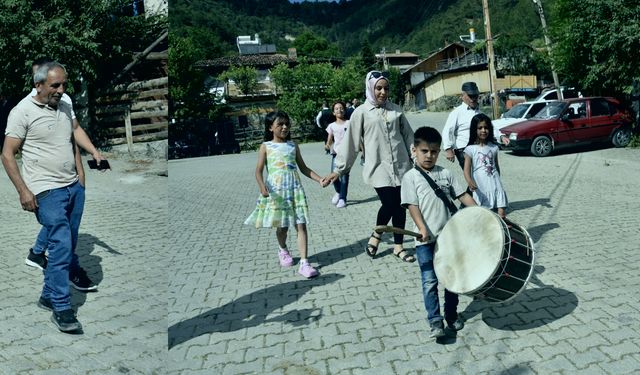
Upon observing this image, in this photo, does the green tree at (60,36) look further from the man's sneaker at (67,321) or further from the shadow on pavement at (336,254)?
the man's sneaker at (67,321)

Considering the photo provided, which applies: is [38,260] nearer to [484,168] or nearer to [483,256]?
[483,256]

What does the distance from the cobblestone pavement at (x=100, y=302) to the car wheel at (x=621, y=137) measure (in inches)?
521

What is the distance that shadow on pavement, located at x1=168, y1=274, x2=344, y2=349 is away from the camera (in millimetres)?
4504

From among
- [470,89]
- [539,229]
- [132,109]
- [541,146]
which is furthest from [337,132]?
[132,109]

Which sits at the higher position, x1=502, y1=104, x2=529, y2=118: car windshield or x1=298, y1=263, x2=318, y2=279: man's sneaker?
x1=502, y1=104, x2=529, y2=118: car windshield

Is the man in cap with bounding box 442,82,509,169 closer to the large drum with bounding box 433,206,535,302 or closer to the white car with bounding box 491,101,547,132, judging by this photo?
the large drum with bounding box 433,206,535,302

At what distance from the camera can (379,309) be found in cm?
471

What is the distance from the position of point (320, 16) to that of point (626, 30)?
159m

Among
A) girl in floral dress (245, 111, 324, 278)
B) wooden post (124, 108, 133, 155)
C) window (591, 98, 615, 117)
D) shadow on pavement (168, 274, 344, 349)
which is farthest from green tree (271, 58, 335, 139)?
shadow on pavement (168, 274, 344, 349)

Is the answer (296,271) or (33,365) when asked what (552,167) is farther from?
(33,365)

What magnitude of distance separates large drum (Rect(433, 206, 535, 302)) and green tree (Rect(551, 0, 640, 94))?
47.1ft

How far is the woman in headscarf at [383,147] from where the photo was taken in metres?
6.01

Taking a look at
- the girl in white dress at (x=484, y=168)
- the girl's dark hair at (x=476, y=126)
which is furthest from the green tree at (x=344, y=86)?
the girl in white dress at (x=484, y=168)

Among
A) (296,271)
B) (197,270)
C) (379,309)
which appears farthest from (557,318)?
(197,270)
